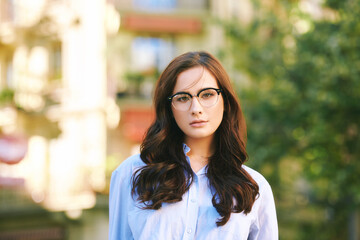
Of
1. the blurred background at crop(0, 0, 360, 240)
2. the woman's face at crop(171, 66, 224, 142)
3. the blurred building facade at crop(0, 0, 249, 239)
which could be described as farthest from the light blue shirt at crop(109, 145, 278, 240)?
the blurred building facade at crop(0, 0, 249, 239)

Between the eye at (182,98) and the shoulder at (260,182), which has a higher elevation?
the eye at (182,98)

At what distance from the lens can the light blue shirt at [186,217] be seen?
206cm

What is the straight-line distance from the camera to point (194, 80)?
214 centimetres

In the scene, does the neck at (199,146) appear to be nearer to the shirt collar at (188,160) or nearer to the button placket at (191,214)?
the shirt collar at (188,160)

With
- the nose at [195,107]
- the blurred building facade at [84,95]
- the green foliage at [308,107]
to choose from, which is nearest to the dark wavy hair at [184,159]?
the nose at [195,107]

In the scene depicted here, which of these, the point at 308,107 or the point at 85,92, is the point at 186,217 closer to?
the point at 308,107

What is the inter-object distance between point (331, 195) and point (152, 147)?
8.25 m

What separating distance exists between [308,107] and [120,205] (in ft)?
24.2

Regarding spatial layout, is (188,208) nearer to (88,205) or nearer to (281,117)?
(281,117)

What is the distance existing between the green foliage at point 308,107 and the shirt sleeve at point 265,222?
21.2ft

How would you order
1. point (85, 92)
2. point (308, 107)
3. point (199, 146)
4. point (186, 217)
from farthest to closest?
point (85, 92) < point (308, 107) < point (199, 146) < point (186, 217)

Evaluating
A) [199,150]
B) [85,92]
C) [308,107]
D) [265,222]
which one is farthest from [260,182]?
[85,92]

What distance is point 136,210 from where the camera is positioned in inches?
83.1

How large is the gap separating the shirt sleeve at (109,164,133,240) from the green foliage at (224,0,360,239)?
6.71 meters
